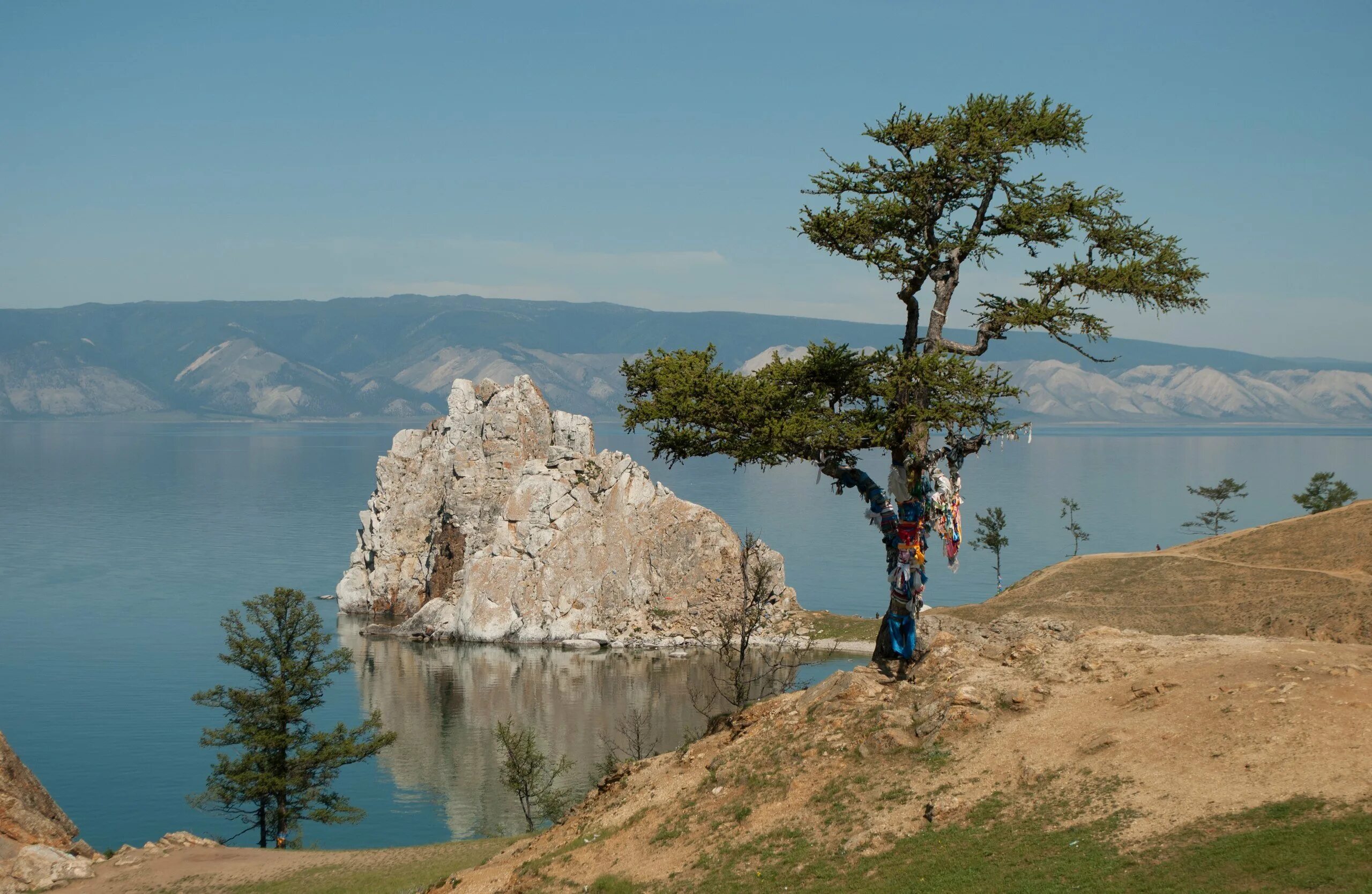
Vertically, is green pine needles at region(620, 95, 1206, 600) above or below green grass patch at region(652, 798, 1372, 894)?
above

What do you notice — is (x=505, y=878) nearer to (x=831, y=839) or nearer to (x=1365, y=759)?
(x=831, y=839)

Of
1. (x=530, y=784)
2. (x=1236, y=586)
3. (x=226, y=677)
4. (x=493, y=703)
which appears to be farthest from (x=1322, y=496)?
(x=226, y=677)

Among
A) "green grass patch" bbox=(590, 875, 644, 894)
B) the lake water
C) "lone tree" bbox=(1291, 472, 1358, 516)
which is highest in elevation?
"lone tree" bbox=(1291, 472, 1358, 516)

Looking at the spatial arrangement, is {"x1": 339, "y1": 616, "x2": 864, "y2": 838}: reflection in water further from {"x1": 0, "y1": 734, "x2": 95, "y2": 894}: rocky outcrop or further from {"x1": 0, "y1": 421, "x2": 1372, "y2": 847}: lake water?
{"x1": 0, "y1": 734, "x2": 95, "y2": 894}: rocky outcrop

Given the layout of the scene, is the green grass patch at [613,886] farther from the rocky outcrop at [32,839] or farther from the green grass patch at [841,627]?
the green grass patch at [841,627]

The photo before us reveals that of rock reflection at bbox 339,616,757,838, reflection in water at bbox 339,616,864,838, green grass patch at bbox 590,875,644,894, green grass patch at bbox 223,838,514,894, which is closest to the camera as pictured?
green grass patch at bbox 590,875,644,894

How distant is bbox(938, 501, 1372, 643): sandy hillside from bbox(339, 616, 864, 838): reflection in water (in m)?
24.5

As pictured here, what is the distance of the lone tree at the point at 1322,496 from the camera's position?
10961cm

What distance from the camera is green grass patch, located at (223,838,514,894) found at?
127ft

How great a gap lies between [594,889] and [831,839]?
579cm

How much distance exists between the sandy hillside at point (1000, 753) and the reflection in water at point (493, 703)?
37769mm

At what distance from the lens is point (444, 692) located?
105875 millimetres

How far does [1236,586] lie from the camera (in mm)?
65500

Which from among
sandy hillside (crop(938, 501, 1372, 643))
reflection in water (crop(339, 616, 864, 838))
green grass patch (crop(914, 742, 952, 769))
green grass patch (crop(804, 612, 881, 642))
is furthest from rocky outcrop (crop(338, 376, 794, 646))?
green grass patch (crop(914, 742, 952, 769))
